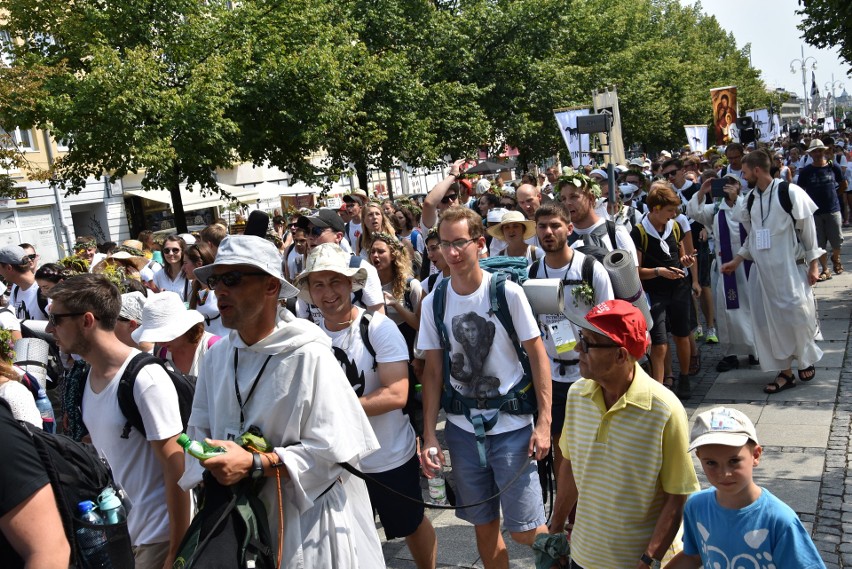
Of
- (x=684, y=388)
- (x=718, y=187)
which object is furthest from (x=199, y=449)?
(x=718, y=187)

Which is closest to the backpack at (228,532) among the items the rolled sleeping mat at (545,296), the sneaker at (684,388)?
the rolled sleeping mat at (545,296)

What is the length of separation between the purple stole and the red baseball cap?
218 inches

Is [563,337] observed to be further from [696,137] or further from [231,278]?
[696,137]

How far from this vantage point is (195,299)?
254 inches

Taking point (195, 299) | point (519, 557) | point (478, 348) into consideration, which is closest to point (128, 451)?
point (478, 348)

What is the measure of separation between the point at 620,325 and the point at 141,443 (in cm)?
198

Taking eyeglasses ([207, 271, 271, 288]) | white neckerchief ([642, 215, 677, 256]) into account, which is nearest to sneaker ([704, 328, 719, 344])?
white neckerchief ([642, 215, 677, 256])

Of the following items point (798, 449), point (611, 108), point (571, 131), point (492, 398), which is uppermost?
point (611, 108)

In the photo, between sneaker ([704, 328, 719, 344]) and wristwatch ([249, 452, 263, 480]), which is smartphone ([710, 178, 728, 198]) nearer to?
sneaker ([704, 328, 719, 344])

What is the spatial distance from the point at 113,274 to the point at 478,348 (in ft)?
11.4

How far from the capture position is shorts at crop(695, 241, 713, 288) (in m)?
9.84

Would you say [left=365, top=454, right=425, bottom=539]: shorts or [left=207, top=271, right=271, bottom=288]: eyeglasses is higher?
[left=207, top=271, right=271, bottom=288]: eyeglasses

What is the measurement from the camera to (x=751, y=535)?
2.77m

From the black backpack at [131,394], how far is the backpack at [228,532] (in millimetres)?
833
